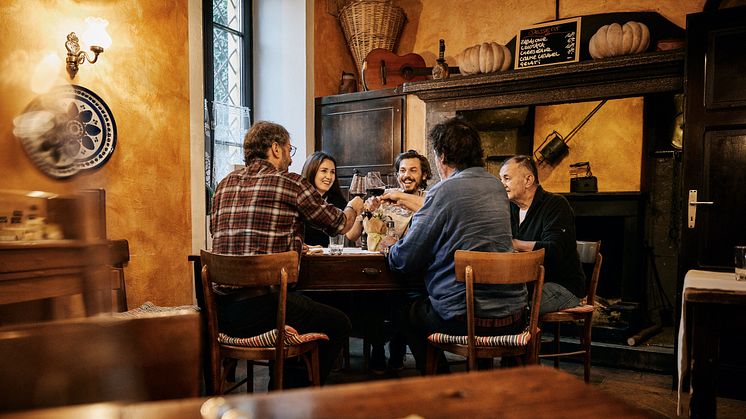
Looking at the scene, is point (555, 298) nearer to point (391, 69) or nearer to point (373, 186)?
point (373, 186)

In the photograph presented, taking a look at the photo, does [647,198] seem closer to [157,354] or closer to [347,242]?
[347,242]

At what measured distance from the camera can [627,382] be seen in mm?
3400

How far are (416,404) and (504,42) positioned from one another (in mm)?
4569

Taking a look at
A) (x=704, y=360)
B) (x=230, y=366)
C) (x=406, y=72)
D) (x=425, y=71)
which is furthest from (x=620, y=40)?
(x=230, y=366)

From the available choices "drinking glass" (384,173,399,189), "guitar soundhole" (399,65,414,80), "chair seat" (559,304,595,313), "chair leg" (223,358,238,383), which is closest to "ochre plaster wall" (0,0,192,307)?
"chair leg" (223,358,238,383)

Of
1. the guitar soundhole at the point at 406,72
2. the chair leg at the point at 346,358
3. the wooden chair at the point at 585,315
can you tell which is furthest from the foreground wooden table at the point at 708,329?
the guitar soundhole at the point at 406,72

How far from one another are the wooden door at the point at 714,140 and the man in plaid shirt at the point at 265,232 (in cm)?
227

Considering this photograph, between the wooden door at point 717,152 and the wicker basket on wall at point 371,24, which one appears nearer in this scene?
the wooden door at point 717,152

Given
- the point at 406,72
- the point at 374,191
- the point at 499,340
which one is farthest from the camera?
the point at 406,72

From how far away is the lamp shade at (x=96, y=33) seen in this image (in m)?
3.17

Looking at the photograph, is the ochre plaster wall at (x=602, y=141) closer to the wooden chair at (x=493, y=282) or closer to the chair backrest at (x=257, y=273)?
the wooden chair at (x=493, y=282)

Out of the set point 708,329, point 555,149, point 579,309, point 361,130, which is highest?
point 361,130

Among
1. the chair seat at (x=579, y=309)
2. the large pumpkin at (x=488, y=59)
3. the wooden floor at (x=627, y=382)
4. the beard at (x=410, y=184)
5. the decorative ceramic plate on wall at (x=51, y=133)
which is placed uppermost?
the large pumpkin at (x=488, y=59)

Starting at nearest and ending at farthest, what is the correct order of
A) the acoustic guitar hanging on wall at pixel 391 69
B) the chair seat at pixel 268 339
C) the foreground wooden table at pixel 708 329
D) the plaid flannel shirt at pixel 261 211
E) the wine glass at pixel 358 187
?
the foreground wooden table at pixel 708 329
the chair seat at pixel 268 339
the plaid flannel shirt at pixel 261 211
the wine glass at pixel 358 187
the acoustic guitar hanging on wall at pixel 391 69
